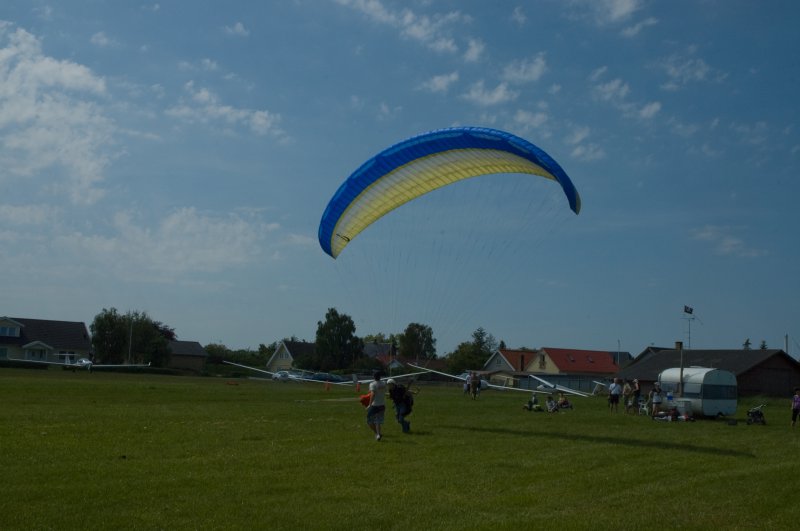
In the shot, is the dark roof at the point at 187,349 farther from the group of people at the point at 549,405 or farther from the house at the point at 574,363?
the group of people at the point at 549,405

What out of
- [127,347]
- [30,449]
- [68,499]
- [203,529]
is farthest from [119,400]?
[127,347]

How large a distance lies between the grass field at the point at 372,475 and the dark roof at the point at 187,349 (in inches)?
3176

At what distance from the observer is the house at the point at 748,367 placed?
50.8m

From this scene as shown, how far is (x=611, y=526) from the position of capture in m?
9.24

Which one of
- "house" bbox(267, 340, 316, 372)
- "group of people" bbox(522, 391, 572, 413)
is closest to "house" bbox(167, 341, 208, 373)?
"house" bbox(267, 340, 316, 372)

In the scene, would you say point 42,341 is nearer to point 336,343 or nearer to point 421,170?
point 336,343

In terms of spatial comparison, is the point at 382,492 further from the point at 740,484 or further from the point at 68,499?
the point at 740,484

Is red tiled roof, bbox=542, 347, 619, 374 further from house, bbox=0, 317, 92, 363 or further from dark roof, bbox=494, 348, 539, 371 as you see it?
house, bbox=0, 317, 92, 363

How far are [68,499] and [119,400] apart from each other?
18.0m

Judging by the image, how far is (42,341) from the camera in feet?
268

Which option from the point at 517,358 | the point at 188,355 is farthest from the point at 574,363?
the point at 188,355

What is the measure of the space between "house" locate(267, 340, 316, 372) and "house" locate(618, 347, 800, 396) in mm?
56680

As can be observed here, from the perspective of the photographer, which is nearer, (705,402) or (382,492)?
(382,492)

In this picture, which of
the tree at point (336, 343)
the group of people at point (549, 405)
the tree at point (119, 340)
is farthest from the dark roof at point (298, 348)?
the group of people at point (549, 405)
